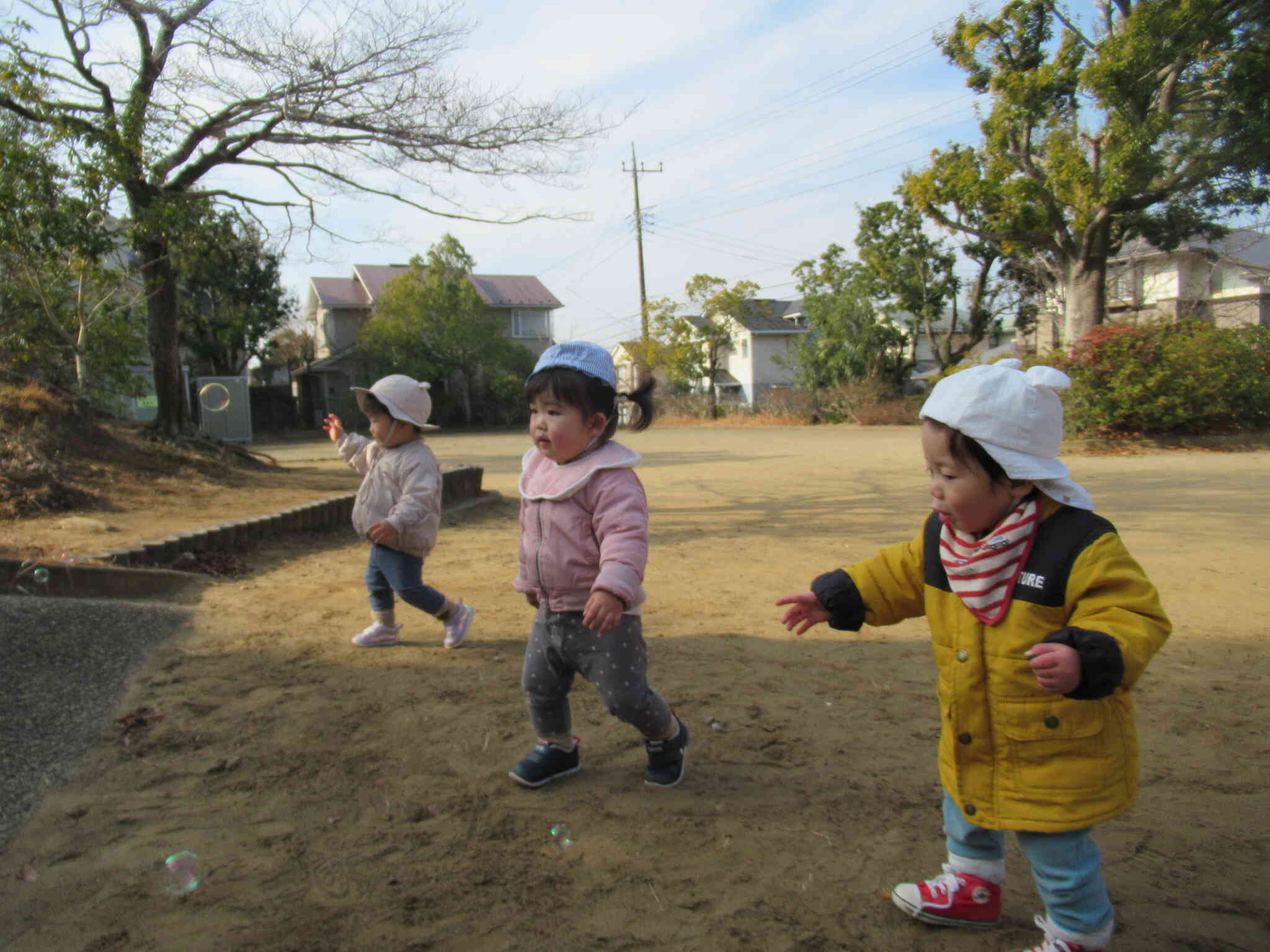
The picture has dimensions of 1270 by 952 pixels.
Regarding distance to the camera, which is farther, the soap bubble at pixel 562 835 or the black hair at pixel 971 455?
the soap bubble at pixel 562 835

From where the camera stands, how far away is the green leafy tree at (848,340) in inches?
1341

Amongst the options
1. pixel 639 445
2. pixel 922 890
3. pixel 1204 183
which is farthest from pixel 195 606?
pixel 1204 183

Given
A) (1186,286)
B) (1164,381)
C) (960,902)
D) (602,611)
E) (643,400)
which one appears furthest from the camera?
(1186,286)

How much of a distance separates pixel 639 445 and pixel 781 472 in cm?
866

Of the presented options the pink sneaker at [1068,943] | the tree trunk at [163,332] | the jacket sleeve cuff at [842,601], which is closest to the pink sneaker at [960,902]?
the pink sneaker at [1068,943]

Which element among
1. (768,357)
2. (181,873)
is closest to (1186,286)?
(768,357)

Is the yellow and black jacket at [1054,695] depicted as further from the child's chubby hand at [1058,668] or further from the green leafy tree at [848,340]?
the green leafy tree at [848,340]

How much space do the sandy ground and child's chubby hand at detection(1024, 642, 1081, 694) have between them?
2.48 ft

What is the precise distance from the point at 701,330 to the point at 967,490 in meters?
37.6

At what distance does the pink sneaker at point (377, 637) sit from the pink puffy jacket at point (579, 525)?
1786 mm

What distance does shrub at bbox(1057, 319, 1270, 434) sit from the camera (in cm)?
1739

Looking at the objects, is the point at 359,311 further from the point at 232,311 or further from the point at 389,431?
the point at 389,431

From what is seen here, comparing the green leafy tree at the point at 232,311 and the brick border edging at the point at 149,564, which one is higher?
the green leafy tree at the point at 232,311

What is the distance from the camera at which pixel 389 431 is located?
4332 mm
